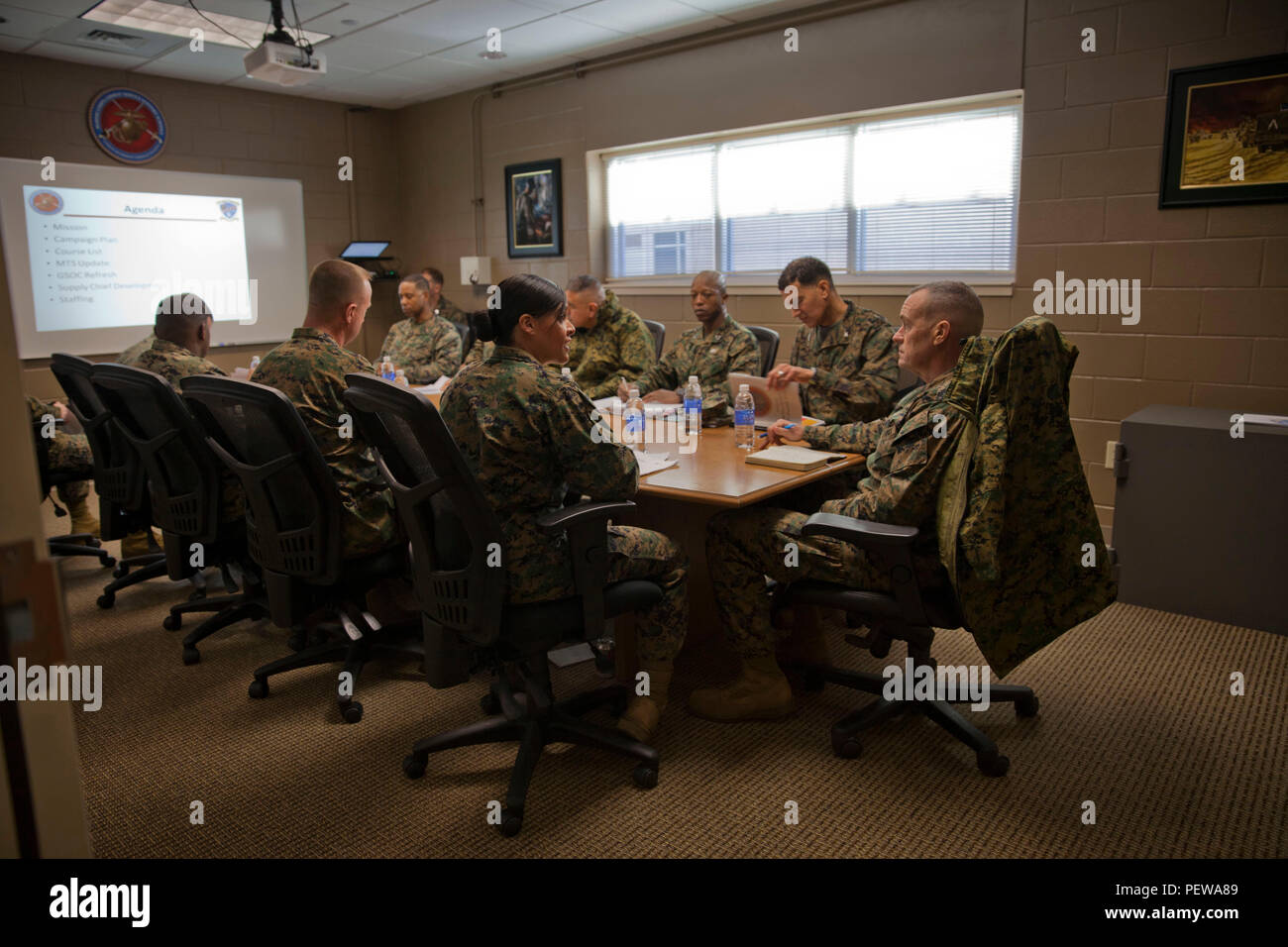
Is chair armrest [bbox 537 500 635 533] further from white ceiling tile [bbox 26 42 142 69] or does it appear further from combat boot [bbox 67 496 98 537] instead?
white ceiling tile [bbox 26 42 142 69]

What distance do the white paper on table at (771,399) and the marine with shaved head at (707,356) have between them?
0.51 meters

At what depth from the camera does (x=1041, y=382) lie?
1997mm

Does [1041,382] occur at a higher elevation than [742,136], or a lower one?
lower

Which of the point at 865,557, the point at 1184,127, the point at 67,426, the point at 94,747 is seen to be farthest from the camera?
the point at 67,426

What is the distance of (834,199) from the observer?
503 centimetres

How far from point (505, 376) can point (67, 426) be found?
4.08m

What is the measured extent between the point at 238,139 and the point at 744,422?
5267mm

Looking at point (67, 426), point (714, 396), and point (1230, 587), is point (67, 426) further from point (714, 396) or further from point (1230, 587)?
point (1230, 587)

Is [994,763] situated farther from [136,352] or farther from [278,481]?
[136,352]

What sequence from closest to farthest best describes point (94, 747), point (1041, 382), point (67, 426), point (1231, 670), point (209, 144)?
1. point (1041, 382)
2. point (94, 747)
3. point (1231, 670)
4. point (67, 426)
5. point (209, 144)

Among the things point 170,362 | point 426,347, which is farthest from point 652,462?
point 426,347

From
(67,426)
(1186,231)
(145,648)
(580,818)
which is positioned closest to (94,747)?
(145,648)

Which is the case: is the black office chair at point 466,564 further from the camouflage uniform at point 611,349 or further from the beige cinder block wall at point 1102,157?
the beige cinder block wall at point 1102,157

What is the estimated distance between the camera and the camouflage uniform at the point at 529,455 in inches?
78.5
